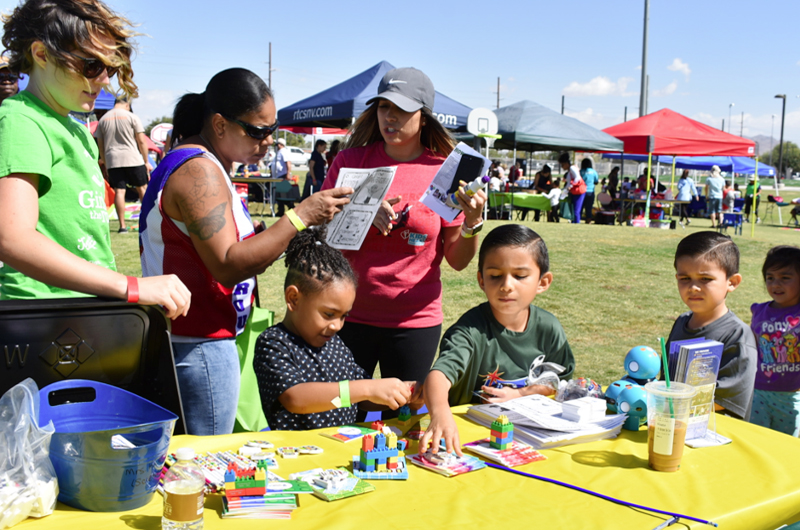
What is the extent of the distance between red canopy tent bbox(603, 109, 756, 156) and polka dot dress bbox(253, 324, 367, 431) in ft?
48.7

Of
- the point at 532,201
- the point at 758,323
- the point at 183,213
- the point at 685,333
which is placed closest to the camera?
the point at 183,213

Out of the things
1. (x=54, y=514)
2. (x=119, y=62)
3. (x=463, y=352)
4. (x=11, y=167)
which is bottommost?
(x=54, y=514)

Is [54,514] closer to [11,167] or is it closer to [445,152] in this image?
[11,167]

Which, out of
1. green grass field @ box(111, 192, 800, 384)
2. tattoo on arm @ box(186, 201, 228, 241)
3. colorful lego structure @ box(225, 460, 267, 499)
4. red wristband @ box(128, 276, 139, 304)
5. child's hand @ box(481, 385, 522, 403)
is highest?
tattoo on arm @ box(186, 201, 228, 241)

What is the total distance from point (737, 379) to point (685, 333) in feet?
1.17

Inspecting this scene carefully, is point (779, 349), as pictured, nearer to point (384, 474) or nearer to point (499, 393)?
point (499, 393)

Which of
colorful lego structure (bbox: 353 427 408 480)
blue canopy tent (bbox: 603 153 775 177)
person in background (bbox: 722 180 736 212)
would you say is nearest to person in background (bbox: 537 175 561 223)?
person in background (bbox: 722 180 736 212)

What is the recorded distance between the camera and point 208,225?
1.90 m

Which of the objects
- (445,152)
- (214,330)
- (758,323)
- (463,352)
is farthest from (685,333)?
(214,330)

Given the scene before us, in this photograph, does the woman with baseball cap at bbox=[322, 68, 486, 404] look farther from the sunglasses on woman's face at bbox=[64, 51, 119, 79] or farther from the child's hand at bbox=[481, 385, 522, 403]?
the sunglasses on woman's face at bbox=[64, 51, 119, 79]

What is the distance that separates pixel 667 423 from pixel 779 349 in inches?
69.6

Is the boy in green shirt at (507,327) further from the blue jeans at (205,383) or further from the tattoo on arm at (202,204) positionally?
the tattoo on arm at (202,204)

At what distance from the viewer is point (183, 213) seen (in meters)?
1.91

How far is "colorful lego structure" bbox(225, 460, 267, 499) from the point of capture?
56.2 inches
